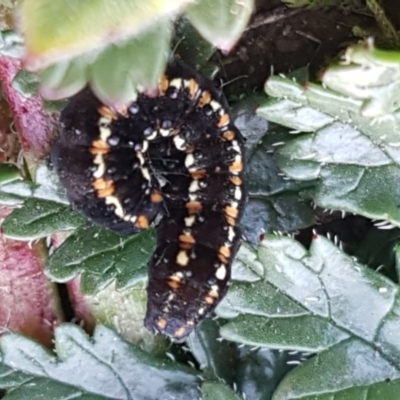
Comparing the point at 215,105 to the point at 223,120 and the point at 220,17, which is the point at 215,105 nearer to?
the point at 223,120

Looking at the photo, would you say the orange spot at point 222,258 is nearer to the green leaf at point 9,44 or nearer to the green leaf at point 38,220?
the green leaf at point 38,220

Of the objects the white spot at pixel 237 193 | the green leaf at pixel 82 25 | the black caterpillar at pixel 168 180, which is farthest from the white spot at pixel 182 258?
→ the green leaf at pixel 82 25

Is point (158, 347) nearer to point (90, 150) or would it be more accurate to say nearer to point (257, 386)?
point (257, 386)

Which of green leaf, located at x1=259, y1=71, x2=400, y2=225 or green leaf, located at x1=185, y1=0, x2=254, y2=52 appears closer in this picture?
green leaf, located at x1=185, y1=0, x2=254, y2=52

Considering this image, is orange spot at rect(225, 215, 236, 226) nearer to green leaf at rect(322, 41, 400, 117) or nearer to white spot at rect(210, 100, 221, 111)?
white spot at rect(210, 100, 221, 111)

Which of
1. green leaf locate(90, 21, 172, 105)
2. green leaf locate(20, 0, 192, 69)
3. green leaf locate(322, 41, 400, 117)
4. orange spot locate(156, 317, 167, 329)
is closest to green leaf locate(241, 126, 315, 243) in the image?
orange spot locate(156, 317, 167, 329)

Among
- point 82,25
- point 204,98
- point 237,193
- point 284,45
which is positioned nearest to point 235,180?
point 237,193

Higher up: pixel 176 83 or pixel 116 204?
pixel 176 83
